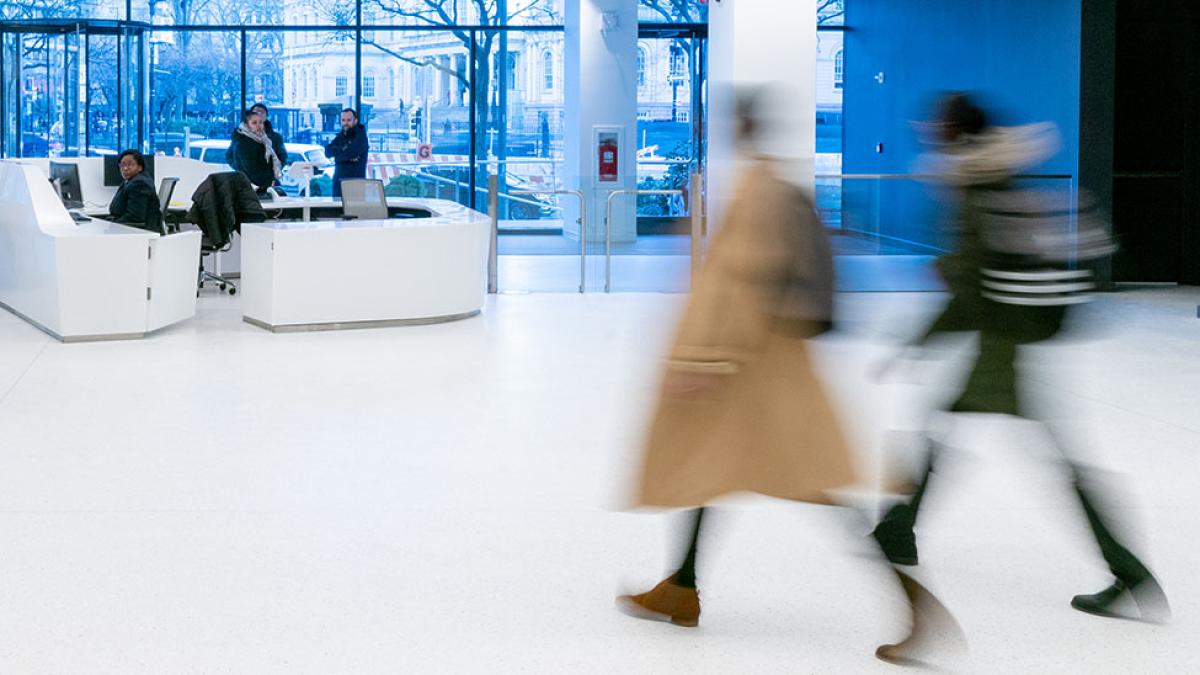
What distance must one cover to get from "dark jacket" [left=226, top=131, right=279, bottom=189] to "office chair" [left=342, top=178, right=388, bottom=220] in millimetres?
989

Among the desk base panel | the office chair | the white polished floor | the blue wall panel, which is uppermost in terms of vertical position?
the blue wall panel

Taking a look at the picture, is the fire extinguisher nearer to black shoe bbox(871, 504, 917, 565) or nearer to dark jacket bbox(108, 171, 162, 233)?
dark jacket bbox(108, 171, 162, 233)

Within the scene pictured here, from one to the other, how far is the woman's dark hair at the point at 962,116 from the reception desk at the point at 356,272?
23.5ft

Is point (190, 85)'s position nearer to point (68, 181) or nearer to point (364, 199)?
point (68, 181)

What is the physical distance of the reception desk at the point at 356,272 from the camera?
10477mm

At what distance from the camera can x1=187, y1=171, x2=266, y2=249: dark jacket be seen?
12609mm

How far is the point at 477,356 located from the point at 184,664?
19.1 feet

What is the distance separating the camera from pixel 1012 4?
1538 centimetres

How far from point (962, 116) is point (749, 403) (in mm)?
897

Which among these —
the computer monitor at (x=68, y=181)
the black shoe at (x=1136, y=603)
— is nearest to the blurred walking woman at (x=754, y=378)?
the black shoe at (x=1136, y=603)

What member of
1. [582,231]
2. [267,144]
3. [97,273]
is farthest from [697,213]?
[97,273]

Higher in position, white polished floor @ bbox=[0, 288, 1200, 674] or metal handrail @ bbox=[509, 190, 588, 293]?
metal handrail @ bbox=[509, 190, 588, 293]

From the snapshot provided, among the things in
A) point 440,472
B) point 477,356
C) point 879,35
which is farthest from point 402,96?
point 440,472

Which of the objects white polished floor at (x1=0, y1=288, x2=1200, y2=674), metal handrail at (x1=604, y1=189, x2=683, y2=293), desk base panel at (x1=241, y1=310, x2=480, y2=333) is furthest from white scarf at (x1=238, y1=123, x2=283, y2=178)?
white polished floor at (x1=0, y1=288, x2=1200, y2=674)
